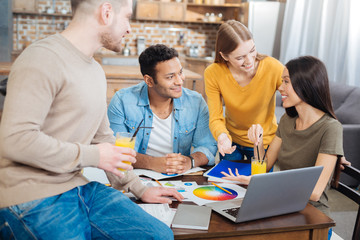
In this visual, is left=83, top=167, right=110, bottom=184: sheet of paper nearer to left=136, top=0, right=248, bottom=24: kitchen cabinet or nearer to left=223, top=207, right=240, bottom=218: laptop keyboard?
left=223, top=207, right=240, bottom=218: laptop keyboard

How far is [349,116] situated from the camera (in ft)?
12.7

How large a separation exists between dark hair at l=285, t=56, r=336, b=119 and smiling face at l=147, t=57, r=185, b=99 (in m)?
0.61

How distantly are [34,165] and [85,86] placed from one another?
0.27m

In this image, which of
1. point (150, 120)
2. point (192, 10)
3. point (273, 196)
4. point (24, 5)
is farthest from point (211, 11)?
point (273, 196)

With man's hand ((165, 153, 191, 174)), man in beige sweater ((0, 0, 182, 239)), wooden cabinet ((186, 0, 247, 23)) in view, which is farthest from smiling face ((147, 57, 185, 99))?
wooden cabinet ((186, 0, 247, 23))

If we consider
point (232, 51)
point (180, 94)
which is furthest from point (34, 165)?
point (232, 51)

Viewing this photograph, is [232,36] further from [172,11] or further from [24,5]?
[24,5]

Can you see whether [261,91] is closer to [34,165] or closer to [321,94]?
[321,94]

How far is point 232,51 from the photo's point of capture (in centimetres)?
211

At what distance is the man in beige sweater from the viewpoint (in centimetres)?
105

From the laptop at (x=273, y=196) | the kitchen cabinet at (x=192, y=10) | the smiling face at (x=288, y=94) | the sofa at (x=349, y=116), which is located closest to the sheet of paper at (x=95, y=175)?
the laptop at (x=273, y=196)

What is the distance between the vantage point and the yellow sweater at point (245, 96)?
2.26 meters

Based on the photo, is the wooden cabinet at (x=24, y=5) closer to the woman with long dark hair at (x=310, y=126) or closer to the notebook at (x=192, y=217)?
the woman with long dark hair at (x=310, y=126)

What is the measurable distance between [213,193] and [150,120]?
28.9 inches
